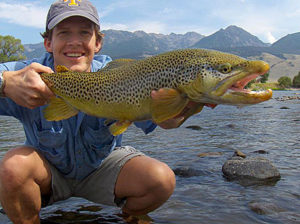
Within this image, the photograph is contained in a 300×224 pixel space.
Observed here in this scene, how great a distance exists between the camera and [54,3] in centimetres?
362

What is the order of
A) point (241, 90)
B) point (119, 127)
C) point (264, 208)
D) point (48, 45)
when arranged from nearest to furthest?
point (241, 90), point (119, 127), point (48, 45), point (264, 208)

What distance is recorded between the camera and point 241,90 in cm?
249

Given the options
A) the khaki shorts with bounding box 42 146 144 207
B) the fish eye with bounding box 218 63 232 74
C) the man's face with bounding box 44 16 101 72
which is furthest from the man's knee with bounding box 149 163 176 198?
the man's face with bounding box 44 16 101 72

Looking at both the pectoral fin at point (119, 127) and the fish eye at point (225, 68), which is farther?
the pectoral fin at point (119, 127)

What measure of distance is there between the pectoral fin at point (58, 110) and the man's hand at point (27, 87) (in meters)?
0.09

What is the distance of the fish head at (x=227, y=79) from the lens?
7.94 ft

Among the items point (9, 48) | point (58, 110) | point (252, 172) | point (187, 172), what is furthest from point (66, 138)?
point (9, 48)

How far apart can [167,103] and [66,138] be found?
55.7 inches

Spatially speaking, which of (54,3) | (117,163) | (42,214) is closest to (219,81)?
(117,163)

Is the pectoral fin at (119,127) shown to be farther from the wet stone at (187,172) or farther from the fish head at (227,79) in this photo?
the wet stone at (187,172)

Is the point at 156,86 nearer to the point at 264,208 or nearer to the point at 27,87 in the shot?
the point at 27,87

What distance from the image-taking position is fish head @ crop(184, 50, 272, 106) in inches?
95.3

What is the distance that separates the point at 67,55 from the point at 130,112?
1.22m

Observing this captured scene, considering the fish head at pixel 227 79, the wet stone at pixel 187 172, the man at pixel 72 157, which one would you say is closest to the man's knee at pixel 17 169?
the man at pixel 72 157
